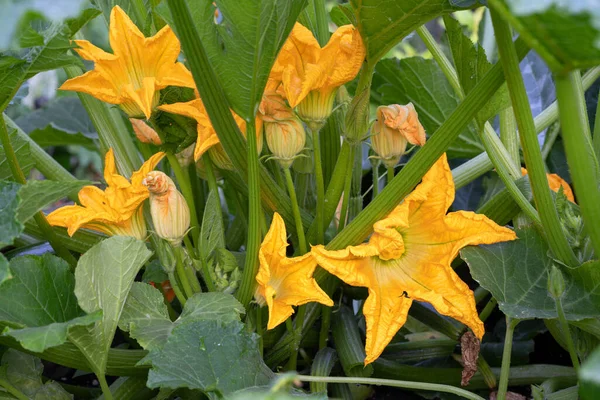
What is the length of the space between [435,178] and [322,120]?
160mm

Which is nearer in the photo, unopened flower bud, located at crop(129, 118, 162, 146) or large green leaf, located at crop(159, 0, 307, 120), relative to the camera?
large green leaf, located at crop(159, 0, 307, 120)

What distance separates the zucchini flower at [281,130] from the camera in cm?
93

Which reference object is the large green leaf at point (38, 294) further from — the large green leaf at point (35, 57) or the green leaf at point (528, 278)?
the green leaf at point (528, 278)

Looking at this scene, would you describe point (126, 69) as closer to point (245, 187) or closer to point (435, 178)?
point (245, 187)

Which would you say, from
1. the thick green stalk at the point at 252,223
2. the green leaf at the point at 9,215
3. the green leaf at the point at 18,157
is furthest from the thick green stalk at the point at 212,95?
the green leaf at the point at 18,157

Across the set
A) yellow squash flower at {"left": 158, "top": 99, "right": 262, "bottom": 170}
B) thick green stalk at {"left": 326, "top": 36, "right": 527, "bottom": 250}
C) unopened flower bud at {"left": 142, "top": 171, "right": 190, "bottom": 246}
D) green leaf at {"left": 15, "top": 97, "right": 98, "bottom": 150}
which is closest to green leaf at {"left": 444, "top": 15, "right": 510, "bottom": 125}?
thick green stalk at {"left": 326, "top": 36, "right": 527, "bottom": 250}

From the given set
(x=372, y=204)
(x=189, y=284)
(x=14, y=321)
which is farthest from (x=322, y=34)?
(x=14, y=321)

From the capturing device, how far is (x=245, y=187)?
107 cm

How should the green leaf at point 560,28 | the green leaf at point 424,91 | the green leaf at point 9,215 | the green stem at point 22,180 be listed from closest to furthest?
the green leaf at point 560,28, the green leaf at point 9,215, the green stem at point 22,180, the green leaf at point 424,91

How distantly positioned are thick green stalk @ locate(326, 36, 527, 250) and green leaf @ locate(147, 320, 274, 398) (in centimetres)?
17

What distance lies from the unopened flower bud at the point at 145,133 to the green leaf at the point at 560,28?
2.05ft

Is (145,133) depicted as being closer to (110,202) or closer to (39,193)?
(110,202)

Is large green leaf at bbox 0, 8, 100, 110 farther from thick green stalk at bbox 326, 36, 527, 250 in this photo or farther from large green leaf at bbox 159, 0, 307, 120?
thick green stalk at bbox 326, 36, 527, 250

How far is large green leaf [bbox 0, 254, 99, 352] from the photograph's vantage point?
88cm
